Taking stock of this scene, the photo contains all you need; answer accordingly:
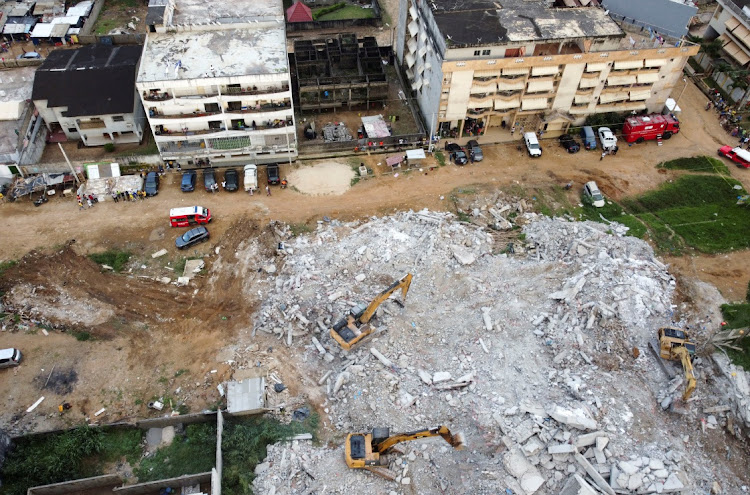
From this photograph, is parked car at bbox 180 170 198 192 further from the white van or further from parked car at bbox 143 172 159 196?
the white van

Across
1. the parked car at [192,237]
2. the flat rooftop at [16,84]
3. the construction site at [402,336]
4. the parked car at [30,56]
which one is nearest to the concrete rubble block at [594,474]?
the construction site at [402,336]

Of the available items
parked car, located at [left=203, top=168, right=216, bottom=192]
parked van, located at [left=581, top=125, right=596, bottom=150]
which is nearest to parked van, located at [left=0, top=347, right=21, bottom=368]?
parked car, located at [left=203, top=168, right=216, bottom=192]

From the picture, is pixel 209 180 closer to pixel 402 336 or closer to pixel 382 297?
pixel 382 297

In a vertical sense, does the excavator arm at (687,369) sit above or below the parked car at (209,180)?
above

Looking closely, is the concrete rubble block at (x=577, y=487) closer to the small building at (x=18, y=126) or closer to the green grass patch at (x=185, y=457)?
the green grass patch at (x=185, y=457)

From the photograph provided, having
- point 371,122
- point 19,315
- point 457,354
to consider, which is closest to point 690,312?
point 457,354

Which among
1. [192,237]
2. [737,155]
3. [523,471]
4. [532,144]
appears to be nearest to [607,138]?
[532,144]

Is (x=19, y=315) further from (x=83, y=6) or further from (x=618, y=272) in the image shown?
(x=83, y=6)
